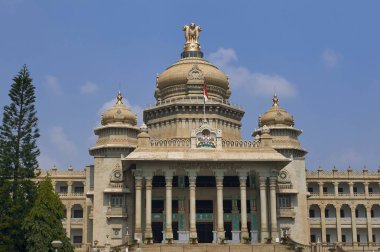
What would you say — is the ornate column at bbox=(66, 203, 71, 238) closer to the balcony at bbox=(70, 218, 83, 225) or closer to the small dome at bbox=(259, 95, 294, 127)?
the balcony at bbox=(70, 218, 83, 225)

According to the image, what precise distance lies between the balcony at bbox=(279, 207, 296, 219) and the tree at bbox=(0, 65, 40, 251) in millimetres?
28297

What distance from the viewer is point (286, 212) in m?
68.1

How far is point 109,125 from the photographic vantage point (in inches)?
2785

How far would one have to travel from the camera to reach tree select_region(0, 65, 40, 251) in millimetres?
49844

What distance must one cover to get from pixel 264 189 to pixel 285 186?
9.05 metres

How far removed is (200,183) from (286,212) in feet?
35.6

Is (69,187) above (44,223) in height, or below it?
above

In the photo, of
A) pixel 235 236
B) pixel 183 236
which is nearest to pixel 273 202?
pixel 235 236

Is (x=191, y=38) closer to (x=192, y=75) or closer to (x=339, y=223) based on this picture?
(x=192, y=75)

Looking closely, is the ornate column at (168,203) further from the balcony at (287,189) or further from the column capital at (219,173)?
the balcony at (287,189)

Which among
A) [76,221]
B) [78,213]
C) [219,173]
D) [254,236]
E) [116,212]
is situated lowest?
[254,236]

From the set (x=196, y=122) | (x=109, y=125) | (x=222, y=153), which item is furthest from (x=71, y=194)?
(x=222, y=153)

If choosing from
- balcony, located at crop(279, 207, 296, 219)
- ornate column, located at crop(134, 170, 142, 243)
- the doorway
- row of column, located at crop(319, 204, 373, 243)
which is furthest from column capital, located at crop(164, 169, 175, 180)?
row of column, located at crop(319, 204, 373, 243)

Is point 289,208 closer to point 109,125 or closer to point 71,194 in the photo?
point 109,125
